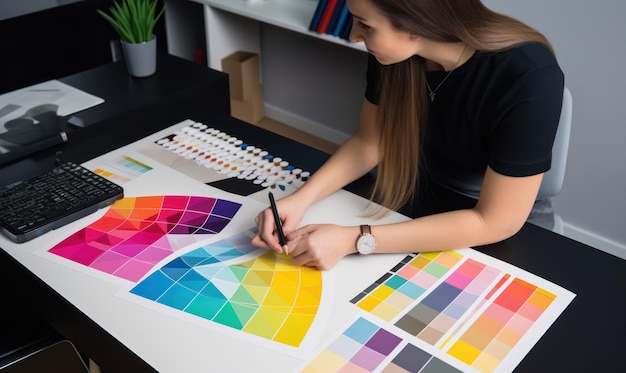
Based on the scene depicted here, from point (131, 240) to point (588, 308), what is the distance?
82 cm

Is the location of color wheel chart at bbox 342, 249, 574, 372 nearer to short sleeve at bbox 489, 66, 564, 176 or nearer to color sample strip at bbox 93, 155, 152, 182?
short sleeve at bbox 489, 66, 564, 176

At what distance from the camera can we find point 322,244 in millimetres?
1057

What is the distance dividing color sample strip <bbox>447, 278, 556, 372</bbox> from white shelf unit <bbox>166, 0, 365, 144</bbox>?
1.79 meters

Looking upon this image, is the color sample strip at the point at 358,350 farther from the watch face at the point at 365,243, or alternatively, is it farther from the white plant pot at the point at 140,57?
the white plant pot at the point at 140,57

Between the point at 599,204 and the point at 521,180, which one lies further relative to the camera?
the point at 599,204

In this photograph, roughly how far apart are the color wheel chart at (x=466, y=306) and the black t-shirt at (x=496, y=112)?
0.67 ft

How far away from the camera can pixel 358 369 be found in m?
0.86

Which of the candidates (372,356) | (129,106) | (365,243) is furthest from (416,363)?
(129,106)

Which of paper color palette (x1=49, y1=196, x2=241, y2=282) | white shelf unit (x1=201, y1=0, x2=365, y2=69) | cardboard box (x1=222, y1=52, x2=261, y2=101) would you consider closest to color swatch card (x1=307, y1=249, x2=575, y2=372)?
paper color palette (x1=49, y1=196, x2=241, y2=282)

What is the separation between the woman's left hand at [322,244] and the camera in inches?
41.5

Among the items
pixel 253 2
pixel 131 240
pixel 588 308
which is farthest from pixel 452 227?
pixel 253 2

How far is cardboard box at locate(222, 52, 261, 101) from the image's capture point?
290 cm

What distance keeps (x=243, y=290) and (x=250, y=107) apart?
85.4 inches

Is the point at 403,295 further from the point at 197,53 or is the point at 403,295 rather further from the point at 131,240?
the point at 197,53
